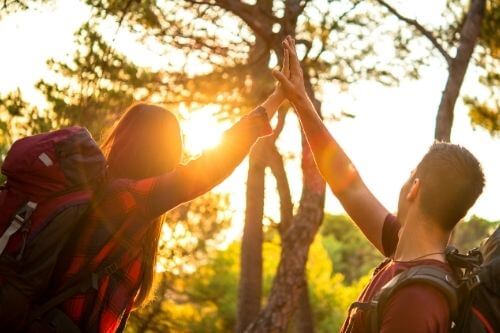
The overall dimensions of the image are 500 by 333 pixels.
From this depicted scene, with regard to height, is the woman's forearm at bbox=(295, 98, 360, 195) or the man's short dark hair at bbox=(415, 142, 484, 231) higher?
the woman's forearm at bbox=(295, 98, 360, 195)

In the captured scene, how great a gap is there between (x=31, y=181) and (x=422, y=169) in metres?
1.15

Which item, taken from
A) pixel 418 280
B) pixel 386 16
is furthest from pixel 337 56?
pixel 418 280

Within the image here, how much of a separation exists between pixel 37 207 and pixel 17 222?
0.07 m

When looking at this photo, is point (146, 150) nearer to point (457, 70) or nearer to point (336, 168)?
point (336, 168)

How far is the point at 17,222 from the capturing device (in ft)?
7.78

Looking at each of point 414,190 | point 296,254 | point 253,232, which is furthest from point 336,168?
point 253,232

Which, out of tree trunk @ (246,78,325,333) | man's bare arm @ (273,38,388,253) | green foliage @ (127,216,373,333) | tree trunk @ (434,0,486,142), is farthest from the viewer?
green foliage @ (127,216,373,333)

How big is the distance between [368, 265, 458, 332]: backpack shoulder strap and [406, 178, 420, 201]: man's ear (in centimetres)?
34

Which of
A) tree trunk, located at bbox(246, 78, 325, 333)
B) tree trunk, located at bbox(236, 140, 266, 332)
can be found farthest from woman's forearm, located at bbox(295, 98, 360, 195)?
tree trunk, located at bbox(236, 140, 266, 332)

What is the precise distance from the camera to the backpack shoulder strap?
191 centimetres

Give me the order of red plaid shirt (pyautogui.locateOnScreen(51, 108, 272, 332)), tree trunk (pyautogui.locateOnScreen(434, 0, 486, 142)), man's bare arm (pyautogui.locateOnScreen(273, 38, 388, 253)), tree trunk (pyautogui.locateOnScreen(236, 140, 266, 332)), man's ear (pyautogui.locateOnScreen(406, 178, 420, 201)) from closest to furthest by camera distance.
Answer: man's ear (pyautogui.locateOnScreen(406, 178, 420, 201))
red plaid shirt (pyautogui.locateOnScreen(51, 108, 272, 332))
man's bare arm (pyautogui.locateOnScreen(273, 38, 388, 253))
tree trunk (pyautogui.locateOnScreen(434, 0, 486, 142))
tree trunk (pyautogui.locateOnScreen(236, 140, 266, 332))

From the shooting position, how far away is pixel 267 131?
290 centimetres

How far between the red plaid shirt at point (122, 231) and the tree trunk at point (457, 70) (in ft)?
21.5

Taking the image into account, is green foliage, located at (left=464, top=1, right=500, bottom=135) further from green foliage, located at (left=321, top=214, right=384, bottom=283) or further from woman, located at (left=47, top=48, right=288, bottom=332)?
green foliage, located at (left=321, top=214, right=384, bottom=283)
